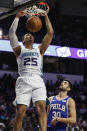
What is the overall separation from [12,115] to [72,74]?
Answer: 7.03m

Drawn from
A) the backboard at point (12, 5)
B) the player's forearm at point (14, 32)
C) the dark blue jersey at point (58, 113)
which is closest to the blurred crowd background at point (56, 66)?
the dark blue jersey at point (58, 113)

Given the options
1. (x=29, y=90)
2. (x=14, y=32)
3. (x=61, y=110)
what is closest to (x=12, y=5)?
(x=14, y=32)

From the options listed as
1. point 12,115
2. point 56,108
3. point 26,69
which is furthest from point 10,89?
point 26,69

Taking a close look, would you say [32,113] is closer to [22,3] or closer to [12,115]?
[12,115]

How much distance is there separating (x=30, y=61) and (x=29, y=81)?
0.28 m

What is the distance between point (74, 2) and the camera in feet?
44.3

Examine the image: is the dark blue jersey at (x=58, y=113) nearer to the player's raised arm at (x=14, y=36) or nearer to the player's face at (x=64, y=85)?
the player's face at (x=64, y=85)

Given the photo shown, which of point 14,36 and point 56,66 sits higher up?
point 14,36

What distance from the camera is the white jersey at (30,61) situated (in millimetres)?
5035

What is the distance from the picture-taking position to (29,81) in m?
4.97

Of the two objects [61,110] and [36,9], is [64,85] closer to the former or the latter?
[61,110]

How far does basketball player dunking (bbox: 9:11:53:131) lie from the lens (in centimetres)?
490

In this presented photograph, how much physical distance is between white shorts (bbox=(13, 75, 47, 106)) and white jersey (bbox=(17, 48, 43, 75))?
0.10 m

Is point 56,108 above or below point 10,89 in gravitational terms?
above
